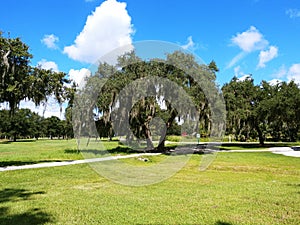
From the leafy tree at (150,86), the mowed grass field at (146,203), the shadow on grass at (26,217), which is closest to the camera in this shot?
the shadow on grass at (26,217)

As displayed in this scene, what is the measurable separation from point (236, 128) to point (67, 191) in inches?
1100

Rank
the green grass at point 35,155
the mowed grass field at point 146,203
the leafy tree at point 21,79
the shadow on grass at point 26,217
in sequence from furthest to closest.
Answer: the green grass at point 35,155, the leafy tree at point 21,79, the mowed grass field at point 146,203, the shadow on grass at point 26,217

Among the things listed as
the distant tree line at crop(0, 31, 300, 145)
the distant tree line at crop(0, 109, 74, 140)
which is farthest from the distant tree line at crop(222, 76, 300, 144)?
the distant tree line at crop(0, 109, 74, 140)

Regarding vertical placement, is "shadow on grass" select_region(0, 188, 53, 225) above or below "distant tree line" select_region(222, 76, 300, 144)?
below

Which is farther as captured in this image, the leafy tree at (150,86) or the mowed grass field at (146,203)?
the leafy tree at (150,86)

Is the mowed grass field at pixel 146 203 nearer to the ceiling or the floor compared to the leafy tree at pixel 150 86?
nearer to the floor

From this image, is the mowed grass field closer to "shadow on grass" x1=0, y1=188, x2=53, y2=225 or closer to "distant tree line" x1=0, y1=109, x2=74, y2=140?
"shadow on grass" x1=0, y1=188, x2=53, y2=225

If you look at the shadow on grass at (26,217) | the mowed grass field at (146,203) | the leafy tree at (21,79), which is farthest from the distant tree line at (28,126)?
the shadow on grass at (26,217)

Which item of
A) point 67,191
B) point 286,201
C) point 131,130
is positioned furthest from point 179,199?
point 131,130

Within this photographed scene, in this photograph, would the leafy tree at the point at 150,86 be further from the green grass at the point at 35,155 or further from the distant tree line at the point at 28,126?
the distant tree line at the point at 28,126

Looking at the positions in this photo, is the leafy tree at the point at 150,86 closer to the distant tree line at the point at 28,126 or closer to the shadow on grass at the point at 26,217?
the shadow on grass at the point at 26,217

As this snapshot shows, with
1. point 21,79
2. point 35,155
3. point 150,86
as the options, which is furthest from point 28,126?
point 21,79

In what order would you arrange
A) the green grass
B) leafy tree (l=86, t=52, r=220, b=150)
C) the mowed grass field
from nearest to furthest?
1. the mowed grass field
2. the green grass
3. leafy tree (l=86, t=52, r=220, b=150)

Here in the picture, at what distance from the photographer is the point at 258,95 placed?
31672 millimetres
